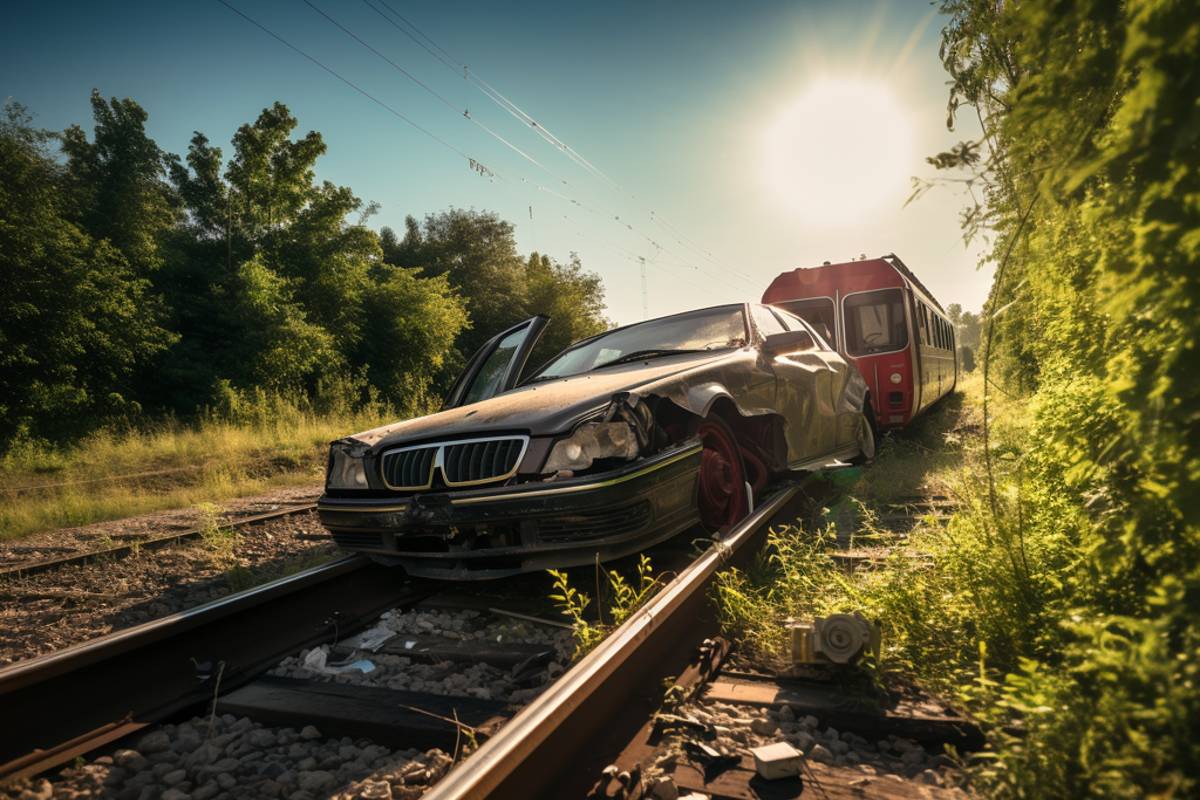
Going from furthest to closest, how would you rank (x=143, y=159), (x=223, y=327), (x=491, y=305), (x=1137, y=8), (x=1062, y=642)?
(x=491, y=305), (x=143, y=159), (x=223, y=327), (x=1062, y=642), (x=1137, y=8)

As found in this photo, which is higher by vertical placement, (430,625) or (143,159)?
(143,159)

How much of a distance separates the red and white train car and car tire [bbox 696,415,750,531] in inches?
250

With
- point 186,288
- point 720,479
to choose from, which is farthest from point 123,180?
point 720,479

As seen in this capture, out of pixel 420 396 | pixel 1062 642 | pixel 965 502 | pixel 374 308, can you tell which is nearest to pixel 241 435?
pixel 420 396

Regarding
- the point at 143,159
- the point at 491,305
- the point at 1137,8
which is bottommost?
the point at 1137,8

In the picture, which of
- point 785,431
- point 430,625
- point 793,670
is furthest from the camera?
point 785,431

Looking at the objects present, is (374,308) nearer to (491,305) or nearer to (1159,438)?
(491,305)

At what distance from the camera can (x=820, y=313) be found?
1037 cm

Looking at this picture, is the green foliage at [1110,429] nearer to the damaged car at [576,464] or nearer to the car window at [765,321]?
the damaged car at [576,464]

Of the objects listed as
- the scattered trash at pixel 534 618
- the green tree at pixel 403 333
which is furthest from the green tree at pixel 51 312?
the scattered trash at pixel 534 618

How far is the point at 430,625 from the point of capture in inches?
121

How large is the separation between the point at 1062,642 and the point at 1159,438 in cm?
82

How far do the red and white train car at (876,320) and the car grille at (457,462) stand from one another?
776 cm

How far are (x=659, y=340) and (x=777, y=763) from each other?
3.61 meters
